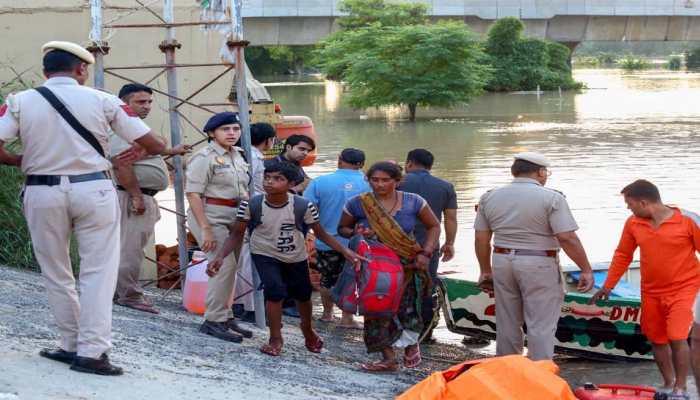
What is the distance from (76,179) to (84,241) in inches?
12.7

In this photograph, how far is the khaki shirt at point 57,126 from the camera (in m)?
6.12

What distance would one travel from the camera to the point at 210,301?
332 inches

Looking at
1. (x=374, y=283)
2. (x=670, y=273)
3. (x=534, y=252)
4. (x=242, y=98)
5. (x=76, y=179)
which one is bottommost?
(x=374, y=283)

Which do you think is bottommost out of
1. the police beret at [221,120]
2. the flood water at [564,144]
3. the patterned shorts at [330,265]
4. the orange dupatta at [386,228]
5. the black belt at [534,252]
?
the flood water at [564,144]

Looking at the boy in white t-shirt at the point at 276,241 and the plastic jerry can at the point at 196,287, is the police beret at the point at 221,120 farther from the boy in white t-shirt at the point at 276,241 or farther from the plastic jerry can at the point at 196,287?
the plastic jerry can at the point at 196,287

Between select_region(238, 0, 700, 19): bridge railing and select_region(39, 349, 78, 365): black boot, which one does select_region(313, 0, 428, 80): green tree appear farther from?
select_region(39, 349, 78, 365): black boot

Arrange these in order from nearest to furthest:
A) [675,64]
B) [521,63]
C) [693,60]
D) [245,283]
Answer: [245,283], [521,63], [693,60], [675,64]

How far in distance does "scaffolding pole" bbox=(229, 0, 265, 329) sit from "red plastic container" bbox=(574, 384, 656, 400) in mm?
2779

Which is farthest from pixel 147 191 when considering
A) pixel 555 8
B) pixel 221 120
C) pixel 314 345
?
pixel 555 8

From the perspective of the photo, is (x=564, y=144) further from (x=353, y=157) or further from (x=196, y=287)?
(x=196, y=287)

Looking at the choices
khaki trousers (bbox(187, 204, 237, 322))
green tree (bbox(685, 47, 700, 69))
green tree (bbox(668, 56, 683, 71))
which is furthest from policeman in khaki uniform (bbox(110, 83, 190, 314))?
green tree (bbox(668, 56, 683, 71))

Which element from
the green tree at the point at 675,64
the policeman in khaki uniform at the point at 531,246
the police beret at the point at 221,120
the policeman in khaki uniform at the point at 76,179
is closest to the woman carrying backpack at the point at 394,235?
the policeman in khaki uniform at the point at 531,246

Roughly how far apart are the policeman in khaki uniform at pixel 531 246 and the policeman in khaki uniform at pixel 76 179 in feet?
8.26

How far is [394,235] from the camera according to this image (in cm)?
788
